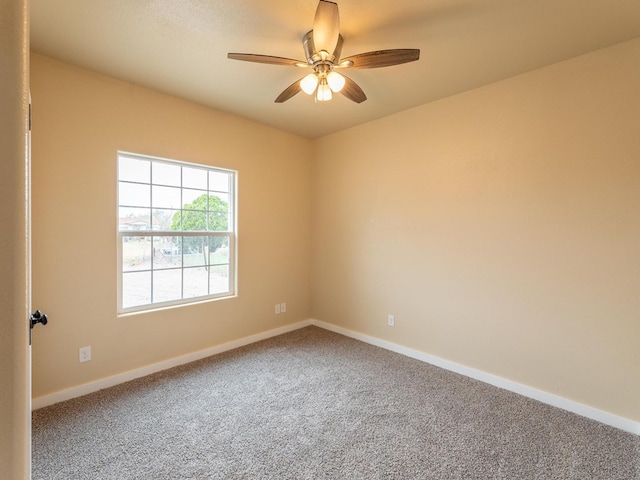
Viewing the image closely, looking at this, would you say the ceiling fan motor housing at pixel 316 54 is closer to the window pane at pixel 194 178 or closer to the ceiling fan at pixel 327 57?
the ceiling fan at pixel 327 57

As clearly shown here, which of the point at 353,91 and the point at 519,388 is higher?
the point at 353,91

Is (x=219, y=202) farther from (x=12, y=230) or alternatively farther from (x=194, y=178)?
(x=12, y=230)

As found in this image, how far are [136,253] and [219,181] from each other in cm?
110

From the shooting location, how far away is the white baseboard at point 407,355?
2.14 m

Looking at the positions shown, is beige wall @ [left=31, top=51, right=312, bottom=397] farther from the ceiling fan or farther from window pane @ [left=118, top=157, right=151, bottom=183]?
the ceiling fan

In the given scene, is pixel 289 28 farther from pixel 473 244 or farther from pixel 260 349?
pixel 260 349

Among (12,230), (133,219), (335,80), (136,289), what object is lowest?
(136,289)

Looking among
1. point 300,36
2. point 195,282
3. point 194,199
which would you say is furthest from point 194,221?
point 300,36

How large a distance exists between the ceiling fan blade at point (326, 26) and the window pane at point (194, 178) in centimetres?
189

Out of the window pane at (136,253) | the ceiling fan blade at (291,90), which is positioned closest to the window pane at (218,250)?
the window pane at (136,253)

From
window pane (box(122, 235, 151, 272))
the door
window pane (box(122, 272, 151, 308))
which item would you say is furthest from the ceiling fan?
window pane (box(122, 272, 151, 308))

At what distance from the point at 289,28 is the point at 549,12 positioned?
1.51m

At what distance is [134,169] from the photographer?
8.91ft

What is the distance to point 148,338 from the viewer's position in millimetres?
2744
